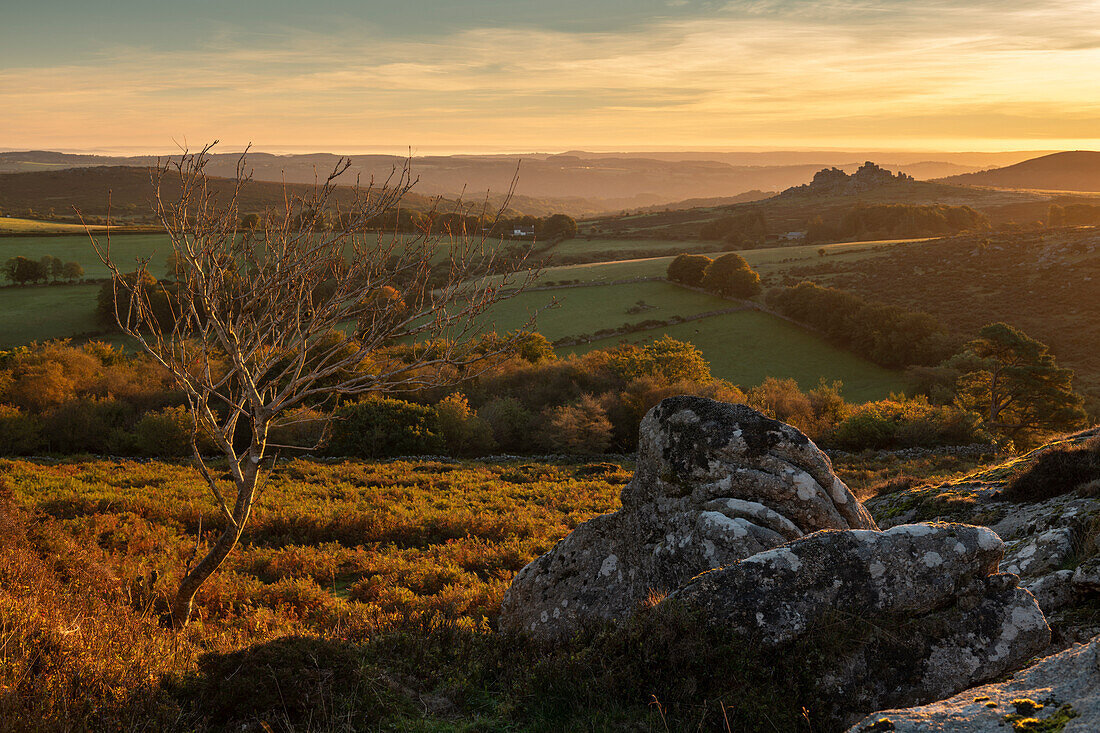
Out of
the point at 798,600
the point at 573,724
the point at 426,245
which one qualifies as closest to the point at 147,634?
the point at 573,724

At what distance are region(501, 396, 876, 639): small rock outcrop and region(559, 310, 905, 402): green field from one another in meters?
54.6

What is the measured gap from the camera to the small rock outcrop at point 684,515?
7520 millimetres

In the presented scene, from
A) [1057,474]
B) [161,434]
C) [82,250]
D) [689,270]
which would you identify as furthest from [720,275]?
[82,250]

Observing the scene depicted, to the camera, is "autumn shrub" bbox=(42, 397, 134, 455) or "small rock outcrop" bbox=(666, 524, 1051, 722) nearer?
"small rock outcrop" bbox=(666, 524, 1051, 722)

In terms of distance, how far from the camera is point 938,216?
165m

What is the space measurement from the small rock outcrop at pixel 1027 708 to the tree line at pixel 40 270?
111087 millimetres

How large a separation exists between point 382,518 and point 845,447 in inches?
1426

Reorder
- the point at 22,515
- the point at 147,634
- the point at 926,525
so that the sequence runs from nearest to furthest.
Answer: the point at 926,525, the point at 147,634, the point at 22,515

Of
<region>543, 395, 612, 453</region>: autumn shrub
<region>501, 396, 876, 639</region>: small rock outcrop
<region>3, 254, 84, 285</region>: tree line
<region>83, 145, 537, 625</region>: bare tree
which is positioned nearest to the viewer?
<region>501, 396, 876, 639</region>: small rock outcrop

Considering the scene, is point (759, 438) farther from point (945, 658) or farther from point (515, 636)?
point (515, 636)

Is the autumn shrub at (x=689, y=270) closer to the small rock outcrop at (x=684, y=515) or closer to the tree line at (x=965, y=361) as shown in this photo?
the tree line at (x=965, y=361)

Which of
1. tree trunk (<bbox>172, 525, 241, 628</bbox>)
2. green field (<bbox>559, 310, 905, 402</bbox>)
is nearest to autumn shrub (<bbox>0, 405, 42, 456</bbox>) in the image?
tree trunk (<bbox>172, 525, 241, 628</bbox>)

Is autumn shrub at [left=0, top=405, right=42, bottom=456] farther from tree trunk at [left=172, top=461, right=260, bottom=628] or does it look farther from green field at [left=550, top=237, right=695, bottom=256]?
green field at [left=550, top=237, right=695, bottom=256]

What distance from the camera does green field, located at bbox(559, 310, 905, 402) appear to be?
6334 cm
